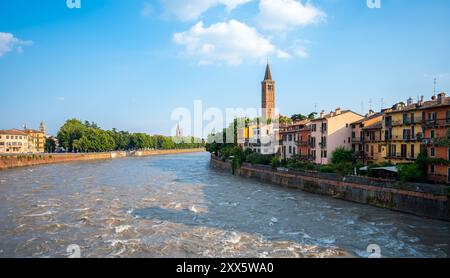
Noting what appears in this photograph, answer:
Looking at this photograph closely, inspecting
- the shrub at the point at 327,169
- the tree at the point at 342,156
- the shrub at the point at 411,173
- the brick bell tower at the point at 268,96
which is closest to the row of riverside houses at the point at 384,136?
the tree at the point at 342,156

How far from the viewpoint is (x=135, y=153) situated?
478ft

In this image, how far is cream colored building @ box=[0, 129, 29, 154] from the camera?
4685 inches

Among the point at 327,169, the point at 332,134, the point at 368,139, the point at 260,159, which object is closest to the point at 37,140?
the point at 260,159

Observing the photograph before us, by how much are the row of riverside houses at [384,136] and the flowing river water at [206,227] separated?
348 inches

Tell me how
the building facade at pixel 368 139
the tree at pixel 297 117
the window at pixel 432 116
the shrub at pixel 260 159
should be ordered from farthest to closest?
the tree at pixel 297 117
the shrub at pixel 260 159
the building facade at pixel 368 139
the window at pixel 432 116

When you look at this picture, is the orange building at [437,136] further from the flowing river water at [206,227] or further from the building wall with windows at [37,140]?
the building wall with windows at [37,140]

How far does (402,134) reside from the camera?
36281 millimetres

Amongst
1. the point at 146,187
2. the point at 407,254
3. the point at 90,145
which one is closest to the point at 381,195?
the point at 407,254

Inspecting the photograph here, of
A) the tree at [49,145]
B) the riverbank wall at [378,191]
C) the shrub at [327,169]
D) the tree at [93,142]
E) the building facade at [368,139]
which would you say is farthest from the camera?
the tree at [49,145]

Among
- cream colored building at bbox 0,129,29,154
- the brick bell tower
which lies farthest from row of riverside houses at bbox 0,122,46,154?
the brick bell tower

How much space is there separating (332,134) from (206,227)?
2851cm

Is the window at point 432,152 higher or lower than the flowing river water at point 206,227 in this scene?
higher

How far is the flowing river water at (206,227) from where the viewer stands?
60.7 ft

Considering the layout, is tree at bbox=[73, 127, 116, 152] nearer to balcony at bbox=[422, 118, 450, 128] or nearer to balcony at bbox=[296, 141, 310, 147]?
balcony at bbox=[296, 141, 310, 147]
